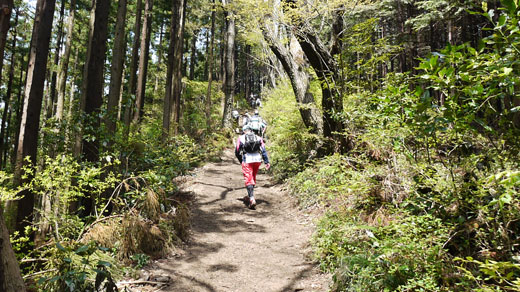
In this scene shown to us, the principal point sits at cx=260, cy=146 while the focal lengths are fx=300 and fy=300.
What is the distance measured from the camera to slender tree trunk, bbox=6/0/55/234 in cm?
551

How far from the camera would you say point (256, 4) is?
8.69 m

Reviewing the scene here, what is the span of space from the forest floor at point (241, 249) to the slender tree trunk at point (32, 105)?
9.81ft

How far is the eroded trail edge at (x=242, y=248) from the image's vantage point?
4027 millimetres

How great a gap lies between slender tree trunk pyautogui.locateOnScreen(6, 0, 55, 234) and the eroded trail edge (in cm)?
300

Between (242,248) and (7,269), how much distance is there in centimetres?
376

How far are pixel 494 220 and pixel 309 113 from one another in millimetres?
6518

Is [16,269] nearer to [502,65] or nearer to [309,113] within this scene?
[502,65]

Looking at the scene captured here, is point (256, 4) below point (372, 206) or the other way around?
the other way around

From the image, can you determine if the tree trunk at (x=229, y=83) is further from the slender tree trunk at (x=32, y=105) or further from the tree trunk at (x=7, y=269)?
the tree trunk at (x=7, y=269)

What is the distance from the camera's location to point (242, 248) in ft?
17.5

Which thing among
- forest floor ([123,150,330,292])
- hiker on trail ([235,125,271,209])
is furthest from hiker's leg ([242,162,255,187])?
forest floor ([123,150,330,292])

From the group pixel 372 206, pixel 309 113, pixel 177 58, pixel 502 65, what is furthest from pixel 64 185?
pixel 177 58

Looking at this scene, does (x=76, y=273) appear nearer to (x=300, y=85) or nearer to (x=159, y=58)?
(x=300, y=85)

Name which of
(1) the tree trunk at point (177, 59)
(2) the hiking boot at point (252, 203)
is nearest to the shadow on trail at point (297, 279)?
(2) the hiking boot at point (252, 203)
